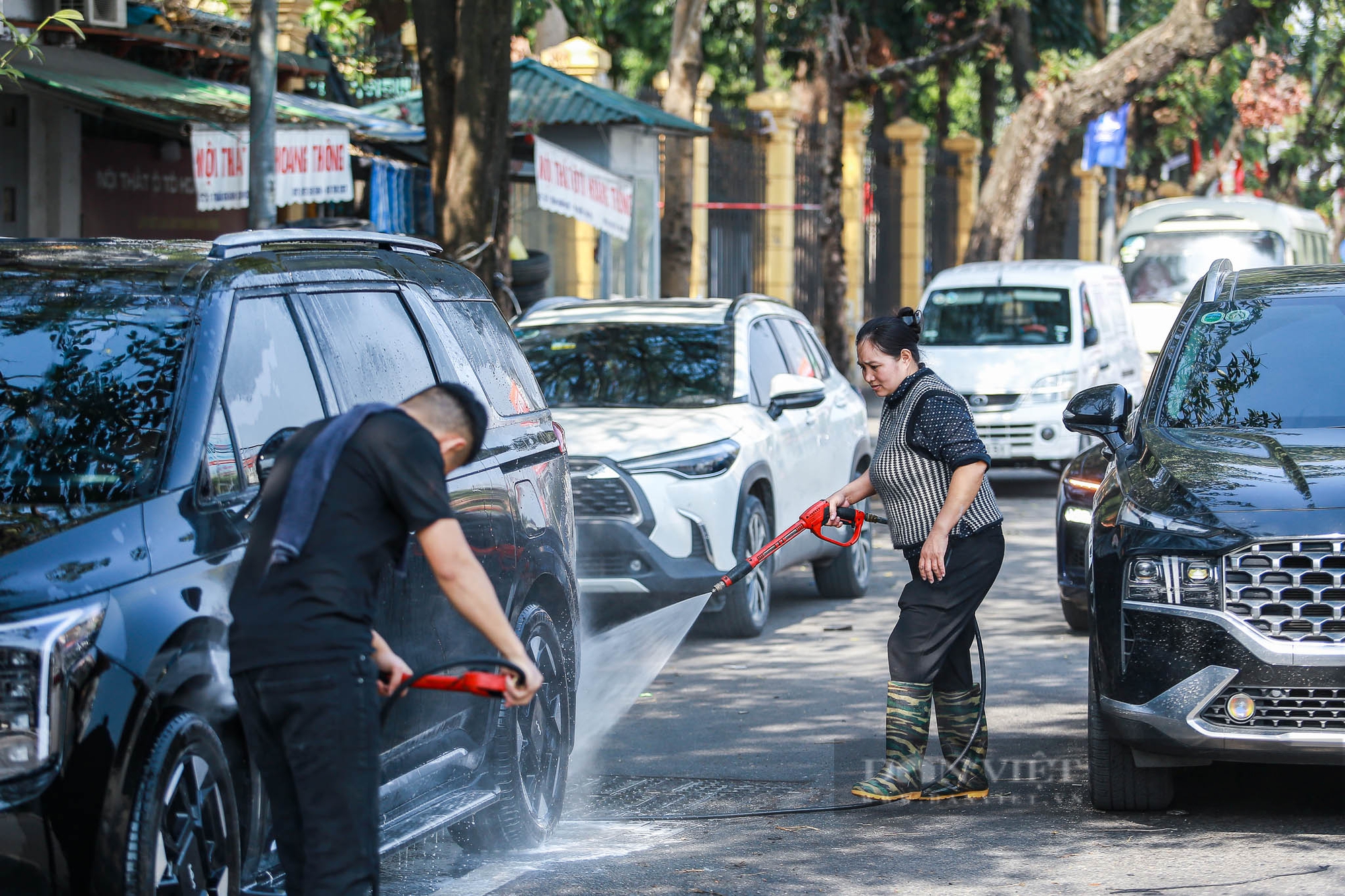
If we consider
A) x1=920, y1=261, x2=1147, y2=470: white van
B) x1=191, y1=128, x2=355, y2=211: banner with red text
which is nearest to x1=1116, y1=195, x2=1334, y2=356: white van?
x1=920, y1=261, x2=1147, y2=470: white van

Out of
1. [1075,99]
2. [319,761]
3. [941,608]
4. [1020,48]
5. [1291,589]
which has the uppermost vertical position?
[1020,48]

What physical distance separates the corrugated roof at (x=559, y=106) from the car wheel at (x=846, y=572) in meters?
→ 7.21

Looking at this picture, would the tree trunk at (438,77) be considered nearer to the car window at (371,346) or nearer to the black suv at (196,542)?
the black suv at (196,542)

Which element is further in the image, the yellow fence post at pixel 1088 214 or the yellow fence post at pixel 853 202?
the yellow fence post at pixel 1088 214

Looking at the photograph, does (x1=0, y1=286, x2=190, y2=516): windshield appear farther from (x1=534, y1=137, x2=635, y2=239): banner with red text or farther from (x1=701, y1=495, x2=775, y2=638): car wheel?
(x1=534, y1=137, x2=635, y2=239): banner with red text

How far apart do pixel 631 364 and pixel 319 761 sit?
6.63 metres

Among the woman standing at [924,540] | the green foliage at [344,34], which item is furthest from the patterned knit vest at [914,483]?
the green foliage at [344,34]

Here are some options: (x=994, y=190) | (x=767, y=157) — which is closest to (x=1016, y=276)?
(x=994, y=190)

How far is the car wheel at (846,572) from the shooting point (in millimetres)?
11172

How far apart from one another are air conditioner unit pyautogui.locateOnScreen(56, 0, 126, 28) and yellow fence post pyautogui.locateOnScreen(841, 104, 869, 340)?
62.7 ft

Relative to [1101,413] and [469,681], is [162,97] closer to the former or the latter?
[1101,413]

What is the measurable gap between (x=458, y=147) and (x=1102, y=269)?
29.2 ft

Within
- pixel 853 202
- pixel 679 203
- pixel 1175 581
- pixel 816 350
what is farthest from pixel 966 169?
pixel 1175 581

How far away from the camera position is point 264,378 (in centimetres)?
461
